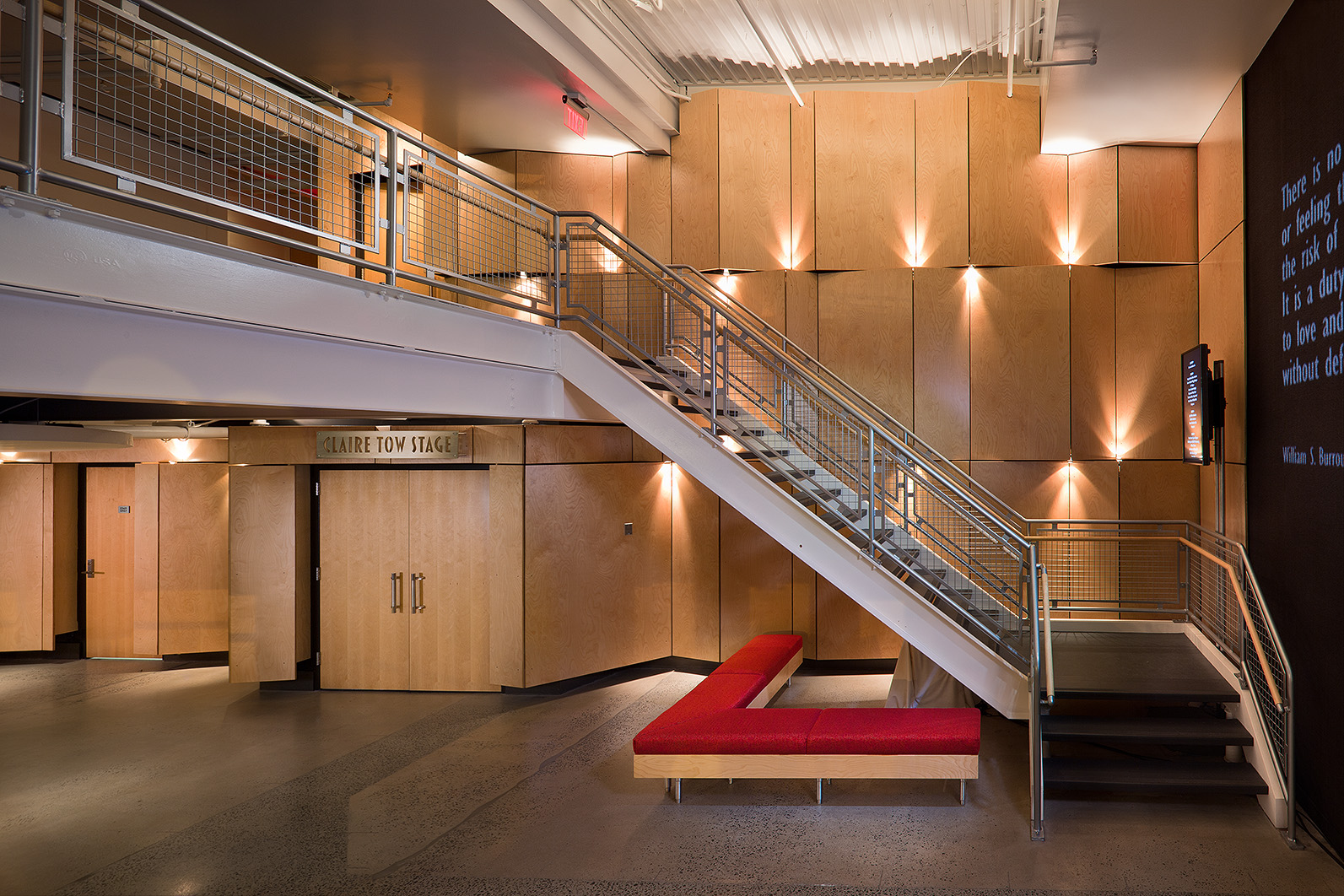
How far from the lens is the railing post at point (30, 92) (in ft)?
11.0

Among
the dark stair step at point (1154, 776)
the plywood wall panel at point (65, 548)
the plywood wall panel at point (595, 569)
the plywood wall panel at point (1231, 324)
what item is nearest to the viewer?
the dark stair step at point (1154, 776)

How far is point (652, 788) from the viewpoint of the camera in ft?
22.0

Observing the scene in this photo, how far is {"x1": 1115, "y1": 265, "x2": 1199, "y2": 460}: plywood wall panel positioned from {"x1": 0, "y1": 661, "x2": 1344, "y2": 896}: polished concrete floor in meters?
3.53

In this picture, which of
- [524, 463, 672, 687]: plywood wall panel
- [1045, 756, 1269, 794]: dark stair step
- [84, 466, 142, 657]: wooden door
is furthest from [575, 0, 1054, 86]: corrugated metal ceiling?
[84, 466, 142, 657]: wooden door

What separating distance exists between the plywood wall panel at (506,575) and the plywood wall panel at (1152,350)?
6335 mm

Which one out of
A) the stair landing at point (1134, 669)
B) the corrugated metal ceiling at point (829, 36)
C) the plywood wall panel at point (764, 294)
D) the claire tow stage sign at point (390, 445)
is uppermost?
the corrugated metal ceiling at point (829, 36)

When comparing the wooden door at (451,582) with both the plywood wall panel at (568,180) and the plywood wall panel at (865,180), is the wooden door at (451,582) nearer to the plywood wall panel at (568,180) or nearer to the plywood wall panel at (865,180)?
the plywood wall panel at (568,180)

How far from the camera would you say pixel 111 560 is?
1095cm

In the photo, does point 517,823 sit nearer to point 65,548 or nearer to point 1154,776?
point 1154,776

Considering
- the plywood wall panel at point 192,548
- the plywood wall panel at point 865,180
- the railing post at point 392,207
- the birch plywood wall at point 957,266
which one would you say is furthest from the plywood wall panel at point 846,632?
the plywood wall panel at point 192,548

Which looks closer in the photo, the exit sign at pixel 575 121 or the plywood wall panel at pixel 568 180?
the exit sign at pixel 575 121

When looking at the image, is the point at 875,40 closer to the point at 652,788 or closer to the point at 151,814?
the point at 652,788

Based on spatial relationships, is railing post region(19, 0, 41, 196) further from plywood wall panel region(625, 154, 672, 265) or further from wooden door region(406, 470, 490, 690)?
plywood wall panel region(625, 154, 672, 265)

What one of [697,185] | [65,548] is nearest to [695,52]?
[697,185]
